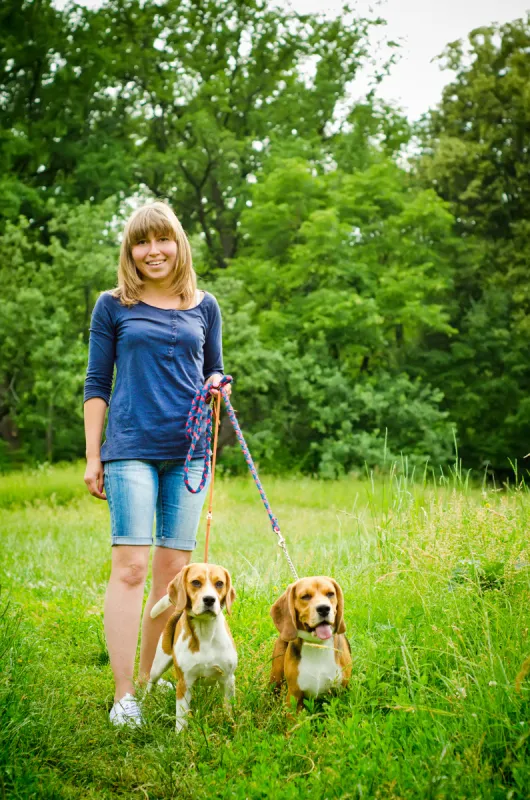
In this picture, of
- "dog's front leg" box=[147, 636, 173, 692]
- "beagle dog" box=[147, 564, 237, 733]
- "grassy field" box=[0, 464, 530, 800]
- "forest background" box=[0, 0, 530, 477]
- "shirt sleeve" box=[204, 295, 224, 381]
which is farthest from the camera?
"forest background" box=[0, 0, 530, 477]

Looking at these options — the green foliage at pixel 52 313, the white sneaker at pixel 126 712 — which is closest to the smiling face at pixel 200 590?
the white sneaker at pixel 126 712

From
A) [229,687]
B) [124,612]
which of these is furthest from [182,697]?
[124,612]

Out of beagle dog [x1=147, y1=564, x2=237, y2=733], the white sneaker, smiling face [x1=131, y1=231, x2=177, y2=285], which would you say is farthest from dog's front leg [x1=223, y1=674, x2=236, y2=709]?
smiling face [x1=131, y1=231, x2=177, y2=285]

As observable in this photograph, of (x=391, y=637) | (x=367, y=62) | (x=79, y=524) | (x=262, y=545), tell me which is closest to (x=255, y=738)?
(x=391, y=637)

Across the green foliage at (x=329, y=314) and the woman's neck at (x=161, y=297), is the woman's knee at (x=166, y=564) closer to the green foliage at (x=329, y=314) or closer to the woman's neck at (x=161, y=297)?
the woman's neck at (x=161, y=297)

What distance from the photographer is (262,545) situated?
8000 millimetres

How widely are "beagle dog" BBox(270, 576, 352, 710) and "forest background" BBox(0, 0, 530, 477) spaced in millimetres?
11872

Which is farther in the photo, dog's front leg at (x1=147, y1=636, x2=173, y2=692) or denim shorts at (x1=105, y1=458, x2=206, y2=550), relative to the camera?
dog's front leg at (x1=147, y1=636, x2=173, y2=692)

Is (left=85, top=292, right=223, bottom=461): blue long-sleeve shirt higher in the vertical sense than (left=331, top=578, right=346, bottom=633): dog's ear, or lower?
higher

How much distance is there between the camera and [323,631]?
10.8ft

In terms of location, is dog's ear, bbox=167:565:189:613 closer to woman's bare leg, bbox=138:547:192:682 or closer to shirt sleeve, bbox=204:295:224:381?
woman's bare leg, bbox=138:547:192:682

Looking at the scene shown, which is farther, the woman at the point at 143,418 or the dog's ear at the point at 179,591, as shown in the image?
the woman at the point at 143,418

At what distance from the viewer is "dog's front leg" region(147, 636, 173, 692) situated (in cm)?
367

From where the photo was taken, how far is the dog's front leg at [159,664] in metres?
3.67
